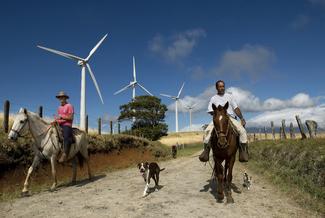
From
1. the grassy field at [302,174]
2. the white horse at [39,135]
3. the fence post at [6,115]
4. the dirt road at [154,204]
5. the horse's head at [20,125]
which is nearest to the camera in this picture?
the dirt road at [154,204]

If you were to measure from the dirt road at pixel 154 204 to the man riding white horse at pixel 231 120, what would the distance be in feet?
4.15

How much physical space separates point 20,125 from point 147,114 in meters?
52.4

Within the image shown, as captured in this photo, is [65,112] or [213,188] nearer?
[213,188]

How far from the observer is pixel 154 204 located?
9.47 meters

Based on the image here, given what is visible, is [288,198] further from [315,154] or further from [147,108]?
[147,108]

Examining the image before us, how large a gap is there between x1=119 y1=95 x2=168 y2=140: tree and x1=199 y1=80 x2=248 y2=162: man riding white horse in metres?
52.8

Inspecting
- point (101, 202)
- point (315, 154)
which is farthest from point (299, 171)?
point (101, 202)

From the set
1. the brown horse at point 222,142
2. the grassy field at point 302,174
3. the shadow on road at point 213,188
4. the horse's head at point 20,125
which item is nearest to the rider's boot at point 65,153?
the horse's head at point 20,125

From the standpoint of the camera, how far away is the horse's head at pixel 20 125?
11883 mm

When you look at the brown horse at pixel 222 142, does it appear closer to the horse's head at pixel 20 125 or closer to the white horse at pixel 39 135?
the white horse at pixel 39 135

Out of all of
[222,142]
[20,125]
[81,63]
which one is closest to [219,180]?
[222,142]

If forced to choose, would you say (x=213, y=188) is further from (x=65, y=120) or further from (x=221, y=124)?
(x=65, y=120)

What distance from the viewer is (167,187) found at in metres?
12.3

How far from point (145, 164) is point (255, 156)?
564 inches
